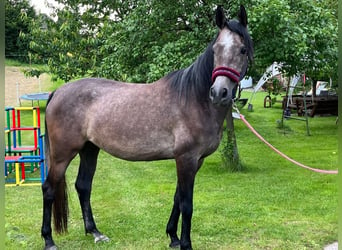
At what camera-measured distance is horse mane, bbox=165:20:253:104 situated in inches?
113

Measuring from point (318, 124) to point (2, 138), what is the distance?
12.1 metres

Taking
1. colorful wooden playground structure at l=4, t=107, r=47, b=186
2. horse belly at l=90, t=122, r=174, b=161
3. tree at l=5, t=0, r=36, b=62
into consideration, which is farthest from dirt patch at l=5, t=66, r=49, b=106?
horse belly at l=90, t=122, r=174, b=161

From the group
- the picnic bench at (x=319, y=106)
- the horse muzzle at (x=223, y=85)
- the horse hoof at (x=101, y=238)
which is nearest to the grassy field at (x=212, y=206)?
the horse hoof at (x=101, y=238)

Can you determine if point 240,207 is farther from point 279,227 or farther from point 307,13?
point 307,13

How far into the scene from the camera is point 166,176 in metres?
6.39

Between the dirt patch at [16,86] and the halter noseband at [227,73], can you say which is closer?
the halter noseband at [227,73]

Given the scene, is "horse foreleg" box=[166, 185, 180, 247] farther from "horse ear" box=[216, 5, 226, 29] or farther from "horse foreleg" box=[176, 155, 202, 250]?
"horse ear" box=[216, 5, 226, 29]

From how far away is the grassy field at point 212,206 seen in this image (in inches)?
145

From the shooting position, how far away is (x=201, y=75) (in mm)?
3061

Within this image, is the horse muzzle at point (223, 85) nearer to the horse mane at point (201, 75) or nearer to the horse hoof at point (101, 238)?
the horse mane at point (201, 75)

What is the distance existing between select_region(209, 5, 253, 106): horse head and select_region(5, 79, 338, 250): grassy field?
4.96 feet

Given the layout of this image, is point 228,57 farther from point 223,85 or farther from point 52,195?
point 52,195

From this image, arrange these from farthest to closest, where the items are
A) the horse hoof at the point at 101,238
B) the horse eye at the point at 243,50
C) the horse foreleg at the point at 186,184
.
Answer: the horse hoof at the point at 101,238 < the horse foreleg at the point at 186,184 < the horse eye at the point at 243,50

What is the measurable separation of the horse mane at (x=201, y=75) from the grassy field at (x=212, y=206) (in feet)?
4.51
